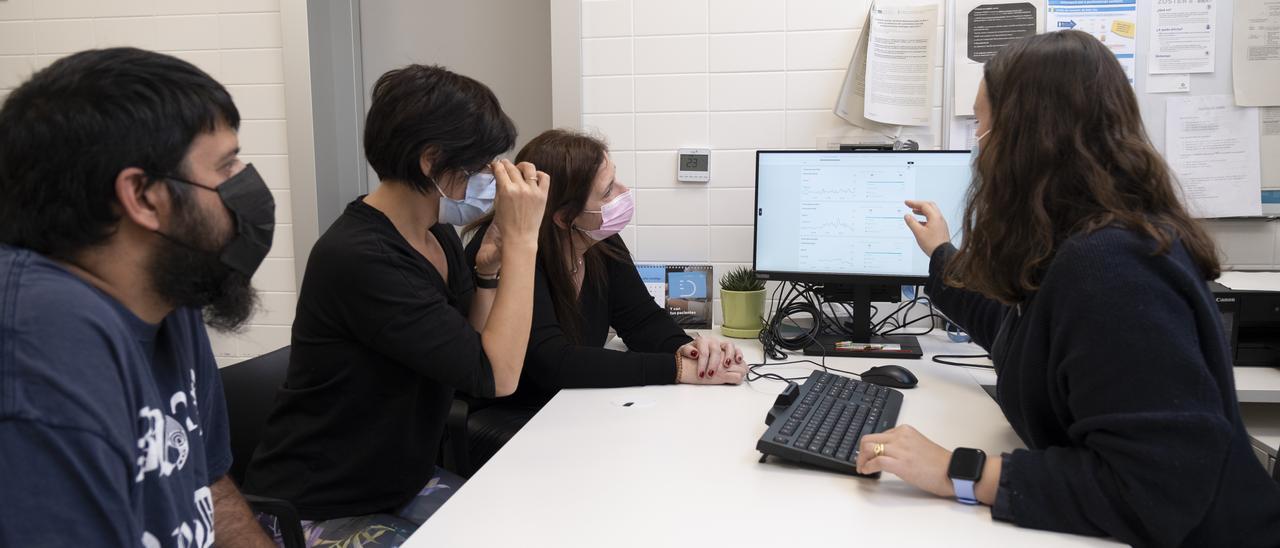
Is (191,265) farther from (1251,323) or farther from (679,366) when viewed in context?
(1251,323)

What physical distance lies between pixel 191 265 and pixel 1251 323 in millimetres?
2309

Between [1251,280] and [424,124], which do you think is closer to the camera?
[424,124]

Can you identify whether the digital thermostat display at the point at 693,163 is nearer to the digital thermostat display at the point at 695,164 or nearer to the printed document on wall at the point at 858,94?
the digital thermostat display at the point at 695,164

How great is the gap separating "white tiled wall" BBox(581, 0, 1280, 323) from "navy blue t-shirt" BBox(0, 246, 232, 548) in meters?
1.87

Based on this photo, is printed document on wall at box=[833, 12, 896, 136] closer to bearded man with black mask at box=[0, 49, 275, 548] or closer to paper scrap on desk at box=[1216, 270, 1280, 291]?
paper scrap on desk at box=[1216, 270, 1280, 291]

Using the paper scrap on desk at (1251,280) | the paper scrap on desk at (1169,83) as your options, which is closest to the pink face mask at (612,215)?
the paper scrap on desk at (1251,280)

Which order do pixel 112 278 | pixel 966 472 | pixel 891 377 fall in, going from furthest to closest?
pixel 891 377, pixel 966 472, pixel 112 278

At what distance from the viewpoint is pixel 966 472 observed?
3.83 ft

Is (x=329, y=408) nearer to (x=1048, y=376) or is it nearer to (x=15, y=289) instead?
(x=15, y=289)

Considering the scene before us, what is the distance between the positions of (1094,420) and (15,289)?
3.95ft

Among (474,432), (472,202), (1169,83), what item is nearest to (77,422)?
(472,202)

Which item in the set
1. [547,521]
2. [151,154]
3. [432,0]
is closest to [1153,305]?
[547,521]

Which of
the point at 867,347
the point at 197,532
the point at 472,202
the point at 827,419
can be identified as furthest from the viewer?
the point at 867,347

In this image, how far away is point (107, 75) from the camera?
0.91 m
